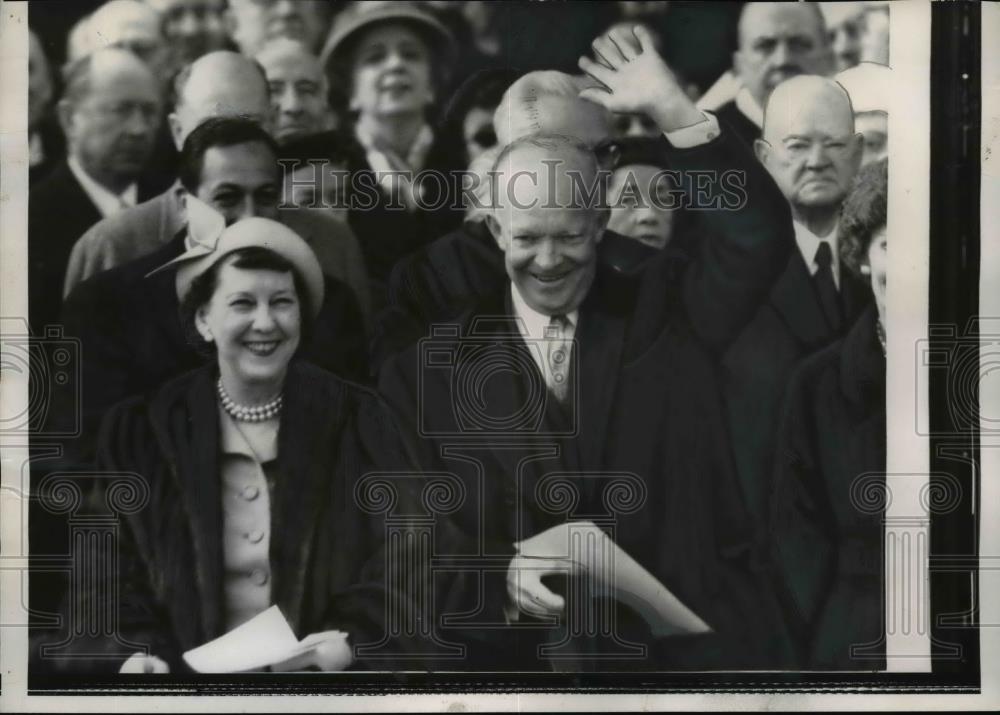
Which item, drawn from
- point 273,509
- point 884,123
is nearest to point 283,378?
point 273,509

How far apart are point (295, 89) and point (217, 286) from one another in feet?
2.48

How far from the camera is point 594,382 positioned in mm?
5227

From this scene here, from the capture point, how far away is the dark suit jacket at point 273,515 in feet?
17.1

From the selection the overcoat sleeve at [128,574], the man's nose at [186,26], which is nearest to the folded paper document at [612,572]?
the overcoat sleeve at [128,574]

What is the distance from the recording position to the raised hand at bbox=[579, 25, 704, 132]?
5215 mm

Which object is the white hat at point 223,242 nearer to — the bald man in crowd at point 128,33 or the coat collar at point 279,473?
the coat collar at point 279,473

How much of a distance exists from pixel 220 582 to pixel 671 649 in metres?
1.63

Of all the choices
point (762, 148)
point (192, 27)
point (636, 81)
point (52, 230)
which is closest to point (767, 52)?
point (762, 148)

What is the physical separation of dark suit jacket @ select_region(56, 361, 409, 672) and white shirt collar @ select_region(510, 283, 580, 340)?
586 millimetres

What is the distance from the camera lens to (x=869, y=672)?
208 inches

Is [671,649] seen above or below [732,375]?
below

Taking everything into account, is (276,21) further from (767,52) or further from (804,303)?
(804,303)

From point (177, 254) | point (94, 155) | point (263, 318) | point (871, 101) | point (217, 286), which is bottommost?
point (263, 318)

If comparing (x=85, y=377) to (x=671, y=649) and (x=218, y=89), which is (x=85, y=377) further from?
(x=671, y=649)
